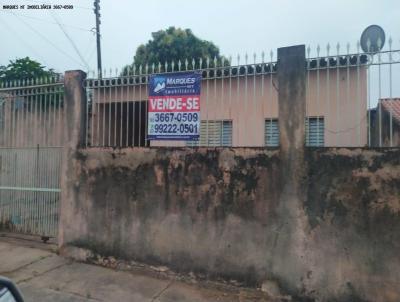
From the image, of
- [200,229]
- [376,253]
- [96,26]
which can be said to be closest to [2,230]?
[200,229]

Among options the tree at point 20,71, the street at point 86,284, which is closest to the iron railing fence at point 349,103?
the street at point 86,284

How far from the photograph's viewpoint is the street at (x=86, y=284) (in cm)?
439

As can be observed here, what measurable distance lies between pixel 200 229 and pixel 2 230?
430 centimetres

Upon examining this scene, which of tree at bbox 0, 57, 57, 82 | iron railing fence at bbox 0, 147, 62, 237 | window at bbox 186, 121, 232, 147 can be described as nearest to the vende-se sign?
window at bbox 186, 121, 232, 147

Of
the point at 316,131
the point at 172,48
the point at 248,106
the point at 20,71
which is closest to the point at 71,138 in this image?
the point at 248,106

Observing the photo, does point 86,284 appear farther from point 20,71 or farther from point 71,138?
point 20,71

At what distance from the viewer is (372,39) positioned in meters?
4.29

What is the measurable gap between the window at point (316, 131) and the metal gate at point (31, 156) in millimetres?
4107

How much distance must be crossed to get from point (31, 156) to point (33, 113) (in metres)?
0.78

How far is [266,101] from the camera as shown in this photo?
481cm

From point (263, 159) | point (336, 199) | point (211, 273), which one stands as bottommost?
point (211, 273)

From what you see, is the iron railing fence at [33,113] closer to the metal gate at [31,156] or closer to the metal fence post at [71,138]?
the metal gate at [31,156]

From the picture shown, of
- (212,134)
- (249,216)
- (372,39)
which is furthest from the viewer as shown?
(212,134)

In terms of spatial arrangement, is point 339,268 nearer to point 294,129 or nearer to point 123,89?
point 294,129
